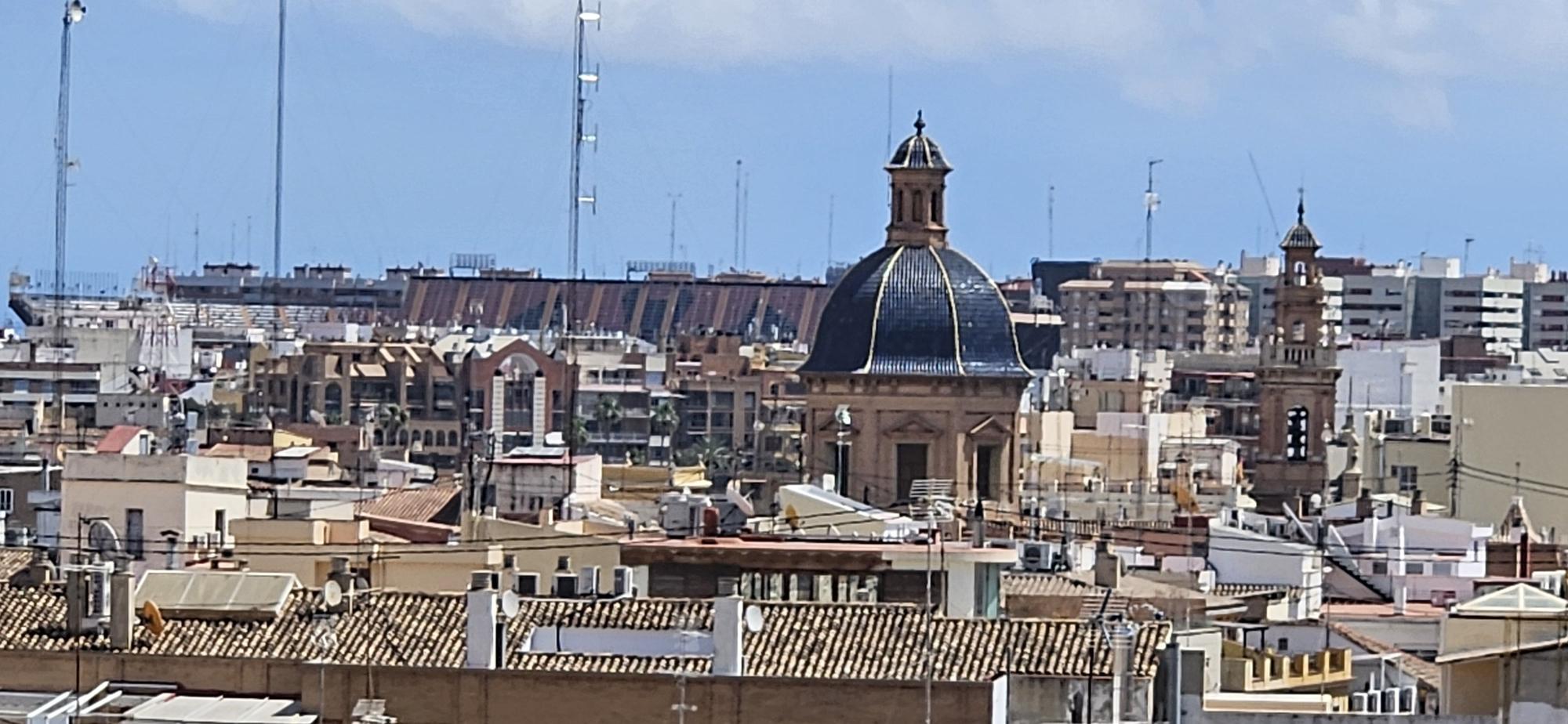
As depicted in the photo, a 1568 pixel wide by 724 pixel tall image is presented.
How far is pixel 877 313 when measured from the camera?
53.3 metres

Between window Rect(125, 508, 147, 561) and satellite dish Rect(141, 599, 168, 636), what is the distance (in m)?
9.33

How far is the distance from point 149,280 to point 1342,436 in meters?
94.8

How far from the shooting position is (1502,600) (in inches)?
968

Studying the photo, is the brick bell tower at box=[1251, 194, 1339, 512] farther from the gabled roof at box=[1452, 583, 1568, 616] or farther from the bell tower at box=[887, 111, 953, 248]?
the gabled roof at box=[1452, 583, 1568, 616]

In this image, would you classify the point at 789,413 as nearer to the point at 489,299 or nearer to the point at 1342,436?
the point at 1342,436

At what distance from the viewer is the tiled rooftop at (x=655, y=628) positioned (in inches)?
938

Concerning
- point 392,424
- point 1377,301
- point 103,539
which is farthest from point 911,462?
point 1377,301

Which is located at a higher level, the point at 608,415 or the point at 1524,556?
the point at 1524,556

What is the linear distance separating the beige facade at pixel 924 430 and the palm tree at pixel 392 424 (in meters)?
38.7

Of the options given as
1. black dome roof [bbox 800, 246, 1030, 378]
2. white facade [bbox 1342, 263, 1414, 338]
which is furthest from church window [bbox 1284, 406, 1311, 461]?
white facade [bbox 1342, 263, 1414, 338]

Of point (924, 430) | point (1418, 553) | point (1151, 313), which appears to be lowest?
point (1418, 553)

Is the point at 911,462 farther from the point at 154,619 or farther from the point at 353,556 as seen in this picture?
the point at 154,619

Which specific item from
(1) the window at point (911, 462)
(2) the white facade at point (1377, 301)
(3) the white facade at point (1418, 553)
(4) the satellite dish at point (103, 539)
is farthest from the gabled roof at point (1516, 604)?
(2) the white facade at point (1377, 301)

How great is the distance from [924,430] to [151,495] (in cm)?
1770
